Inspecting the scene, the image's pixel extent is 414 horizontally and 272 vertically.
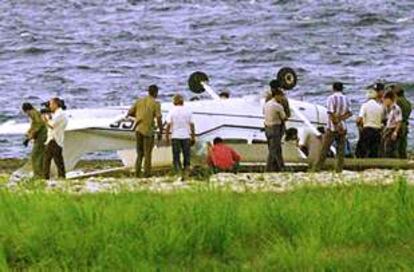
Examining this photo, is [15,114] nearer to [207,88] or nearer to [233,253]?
[207,88]

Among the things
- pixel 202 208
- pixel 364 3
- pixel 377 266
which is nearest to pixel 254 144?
pixel 202 208

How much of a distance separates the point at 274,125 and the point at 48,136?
4051 millimetres

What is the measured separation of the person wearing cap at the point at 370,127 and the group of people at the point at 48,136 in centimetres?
564

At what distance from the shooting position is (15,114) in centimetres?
5856

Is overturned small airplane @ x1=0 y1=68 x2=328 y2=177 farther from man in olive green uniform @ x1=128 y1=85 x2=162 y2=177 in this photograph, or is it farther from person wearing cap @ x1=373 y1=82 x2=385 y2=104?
man in olive green uniform @ x1=128 y1=85 x2=162 y2=177

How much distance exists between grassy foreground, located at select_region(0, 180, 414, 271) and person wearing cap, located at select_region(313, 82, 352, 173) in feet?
28.1

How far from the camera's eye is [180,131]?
90.7 ft

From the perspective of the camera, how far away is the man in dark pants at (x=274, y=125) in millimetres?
27656

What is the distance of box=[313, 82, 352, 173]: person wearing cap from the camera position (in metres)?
27.5

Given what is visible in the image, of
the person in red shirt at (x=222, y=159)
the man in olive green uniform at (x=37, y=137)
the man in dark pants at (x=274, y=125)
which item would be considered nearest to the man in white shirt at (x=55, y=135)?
the man in olive green uniform at (x=37, y=137)

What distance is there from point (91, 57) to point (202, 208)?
62799 mm

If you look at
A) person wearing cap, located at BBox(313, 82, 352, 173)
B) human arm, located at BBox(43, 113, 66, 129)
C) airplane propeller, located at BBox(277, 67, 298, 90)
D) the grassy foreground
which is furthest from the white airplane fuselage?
the grassy foreground

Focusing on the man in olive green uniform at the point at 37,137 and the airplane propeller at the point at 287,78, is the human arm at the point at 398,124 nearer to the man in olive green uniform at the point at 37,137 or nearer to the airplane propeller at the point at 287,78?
the airplane propeller at the point at 287,78

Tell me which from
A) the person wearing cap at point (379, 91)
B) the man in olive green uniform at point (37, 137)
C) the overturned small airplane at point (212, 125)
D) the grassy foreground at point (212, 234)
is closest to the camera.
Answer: the grassy foreground at point (212, 234)
